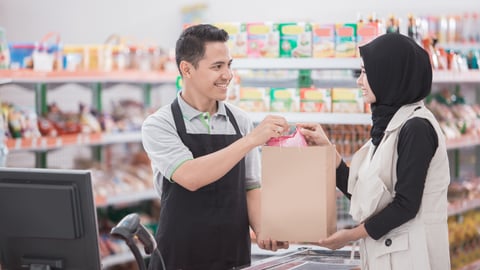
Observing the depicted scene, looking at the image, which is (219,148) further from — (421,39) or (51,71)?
(51,71)

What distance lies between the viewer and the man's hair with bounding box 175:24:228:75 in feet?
10.4

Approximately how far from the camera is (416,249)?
108 inches

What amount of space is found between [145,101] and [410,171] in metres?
5.55

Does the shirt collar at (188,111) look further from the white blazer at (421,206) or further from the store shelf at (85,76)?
the store shelf at (85,76)

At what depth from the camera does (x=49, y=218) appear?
2393mm

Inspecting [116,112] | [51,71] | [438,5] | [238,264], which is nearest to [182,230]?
[238,264]

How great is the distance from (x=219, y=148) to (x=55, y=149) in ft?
12.4

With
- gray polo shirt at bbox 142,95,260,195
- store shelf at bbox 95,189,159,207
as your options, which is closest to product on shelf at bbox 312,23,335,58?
gray polo shirt at bbox 142,95,260,195

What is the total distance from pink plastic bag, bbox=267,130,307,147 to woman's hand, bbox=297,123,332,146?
11 centimetres

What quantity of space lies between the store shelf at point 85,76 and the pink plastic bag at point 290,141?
112 inches

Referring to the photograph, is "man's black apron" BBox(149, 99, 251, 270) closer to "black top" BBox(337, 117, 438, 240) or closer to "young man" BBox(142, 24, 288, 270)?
"young man" BBox(142, 24, 288, 270)

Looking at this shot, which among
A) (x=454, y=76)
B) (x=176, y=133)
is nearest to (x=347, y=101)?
(x=176, y=133)

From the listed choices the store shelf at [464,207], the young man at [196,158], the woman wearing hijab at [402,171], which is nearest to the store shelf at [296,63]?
the young man at [196,158]

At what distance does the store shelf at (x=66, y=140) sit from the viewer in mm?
5761
